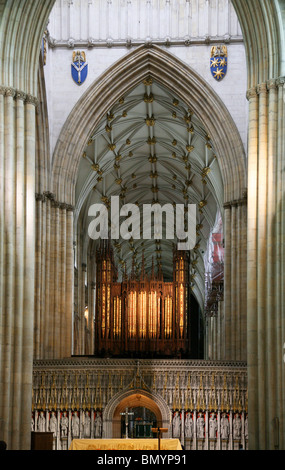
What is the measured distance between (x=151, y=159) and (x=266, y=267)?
53.6ft

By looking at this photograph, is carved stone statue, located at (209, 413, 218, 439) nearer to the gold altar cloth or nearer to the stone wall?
the stone wall

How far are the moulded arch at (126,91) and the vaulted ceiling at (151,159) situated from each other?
0.65 m

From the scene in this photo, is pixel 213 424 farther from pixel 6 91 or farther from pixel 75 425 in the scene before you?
pixel 6 91

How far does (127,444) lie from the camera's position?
15.0 metres

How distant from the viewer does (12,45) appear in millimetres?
17266

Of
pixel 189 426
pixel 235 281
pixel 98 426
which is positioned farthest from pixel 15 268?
pixel 235 281

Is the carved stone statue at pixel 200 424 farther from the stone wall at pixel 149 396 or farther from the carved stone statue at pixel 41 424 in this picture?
the carved stone statue at pixel 41 424

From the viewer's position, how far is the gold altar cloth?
48.4ft

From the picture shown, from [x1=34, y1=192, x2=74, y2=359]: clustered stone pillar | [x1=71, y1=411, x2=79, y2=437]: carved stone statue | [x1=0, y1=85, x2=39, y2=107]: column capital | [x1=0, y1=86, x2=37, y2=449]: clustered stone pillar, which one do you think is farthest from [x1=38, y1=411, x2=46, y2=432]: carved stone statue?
[x1=0, y1=85, x2=39, y2=107]: column capital

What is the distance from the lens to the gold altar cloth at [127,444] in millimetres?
14766

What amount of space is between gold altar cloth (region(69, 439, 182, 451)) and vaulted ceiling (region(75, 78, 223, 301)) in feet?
42.1

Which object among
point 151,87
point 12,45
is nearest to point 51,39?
point 151,87

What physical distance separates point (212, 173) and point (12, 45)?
44.4ft

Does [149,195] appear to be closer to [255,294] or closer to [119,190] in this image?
[119,190]
